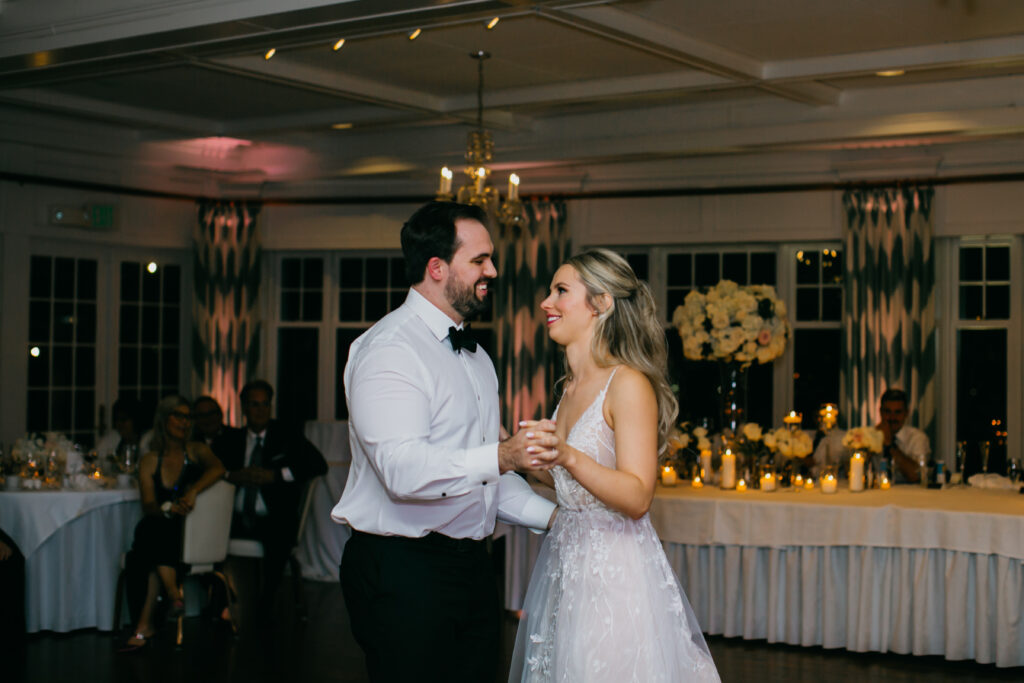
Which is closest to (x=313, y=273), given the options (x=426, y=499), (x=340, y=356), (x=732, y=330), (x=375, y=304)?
(x=375, y=304)

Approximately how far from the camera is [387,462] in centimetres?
287

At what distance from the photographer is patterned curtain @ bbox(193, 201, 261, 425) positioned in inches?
432

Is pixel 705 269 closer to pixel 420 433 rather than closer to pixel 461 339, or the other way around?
pixel 461 339

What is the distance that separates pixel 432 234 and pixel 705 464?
13.9 ft

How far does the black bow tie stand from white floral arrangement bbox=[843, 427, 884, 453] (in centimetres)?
411

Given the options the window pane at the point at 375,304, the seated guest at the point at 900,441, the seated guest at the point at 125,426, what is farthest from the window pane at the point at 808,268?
the seated guest at the point at 125,426

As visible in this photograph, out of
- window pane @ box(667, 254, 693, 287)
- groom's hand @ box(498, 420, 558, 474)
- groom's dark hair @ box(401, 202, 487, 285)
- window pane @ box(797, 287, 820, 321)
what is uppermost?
window pane @ box(667, 254, 693, 287)

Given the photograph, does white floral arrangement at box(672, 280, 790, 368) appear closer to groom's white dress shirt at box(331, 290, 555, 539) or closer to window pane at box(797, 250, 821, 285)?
window pane at box(797, 250, 821, 285)

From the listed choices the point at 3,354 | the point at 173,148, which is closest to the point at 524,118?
the point at 173,148

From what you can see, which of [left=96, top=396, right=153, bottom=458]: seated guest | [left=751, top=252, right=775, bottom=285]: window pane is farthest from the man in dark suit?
[left=751, top=252, right=775, bottom=285]: window pane

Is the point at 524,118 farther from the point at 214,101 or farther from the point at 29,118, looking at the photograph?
the point at 29,118

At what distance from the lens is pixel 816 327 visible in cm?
987

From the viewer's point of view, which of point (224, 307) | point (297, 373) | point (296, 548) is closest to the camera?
point (296, 548)

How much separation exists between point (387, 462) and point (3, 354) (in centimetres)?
758
